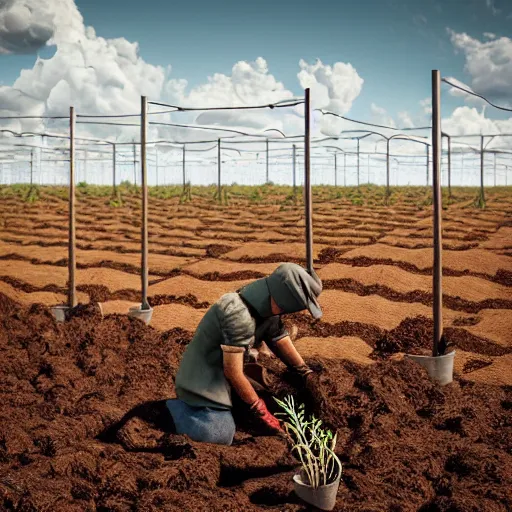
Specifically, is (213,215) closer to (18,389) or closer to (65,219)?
(65,219)

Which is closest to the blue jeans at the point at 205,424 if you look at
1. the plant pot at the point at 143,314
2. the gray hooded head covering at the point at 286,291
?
the gray hooded head covering at the point at 286,291

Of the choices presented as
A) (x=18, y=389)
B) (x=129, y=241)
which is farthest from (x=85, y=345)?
(x=129, y=241)

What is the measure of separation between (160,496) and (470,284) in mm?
5819

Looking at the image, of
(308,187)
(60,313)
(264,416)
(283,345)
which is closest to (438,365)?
(283,345)

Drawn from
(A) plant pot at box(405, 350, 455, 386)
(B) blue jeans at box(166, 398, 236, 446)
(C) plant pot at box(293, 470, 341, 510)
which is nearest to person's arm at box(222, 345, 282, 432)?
(B) blue jeans at box(166, 398, 236, 446)


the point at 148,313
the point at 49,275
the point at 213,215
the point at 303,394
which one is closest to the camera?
the point at 303,394

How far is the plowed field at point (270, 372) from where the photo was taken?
2.67 meters

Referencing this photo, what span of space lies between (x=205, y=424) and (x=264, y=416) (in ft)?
0.93

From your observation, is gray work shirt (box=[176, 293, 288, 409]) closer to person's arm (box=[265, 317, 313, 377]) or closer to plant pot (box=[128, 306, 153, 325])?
person's arm (box=[265, 317, 313, 377])

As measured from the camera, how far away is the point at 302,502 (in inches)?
101

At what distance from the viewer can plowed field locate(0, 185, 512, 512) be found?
267 cm

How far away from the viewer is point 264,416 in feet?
10.1

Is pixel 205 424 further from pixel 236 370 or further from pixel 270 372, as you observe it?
pixel 270 372

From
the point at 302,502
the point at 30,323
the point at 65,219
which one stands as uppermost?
the point at 65,219
